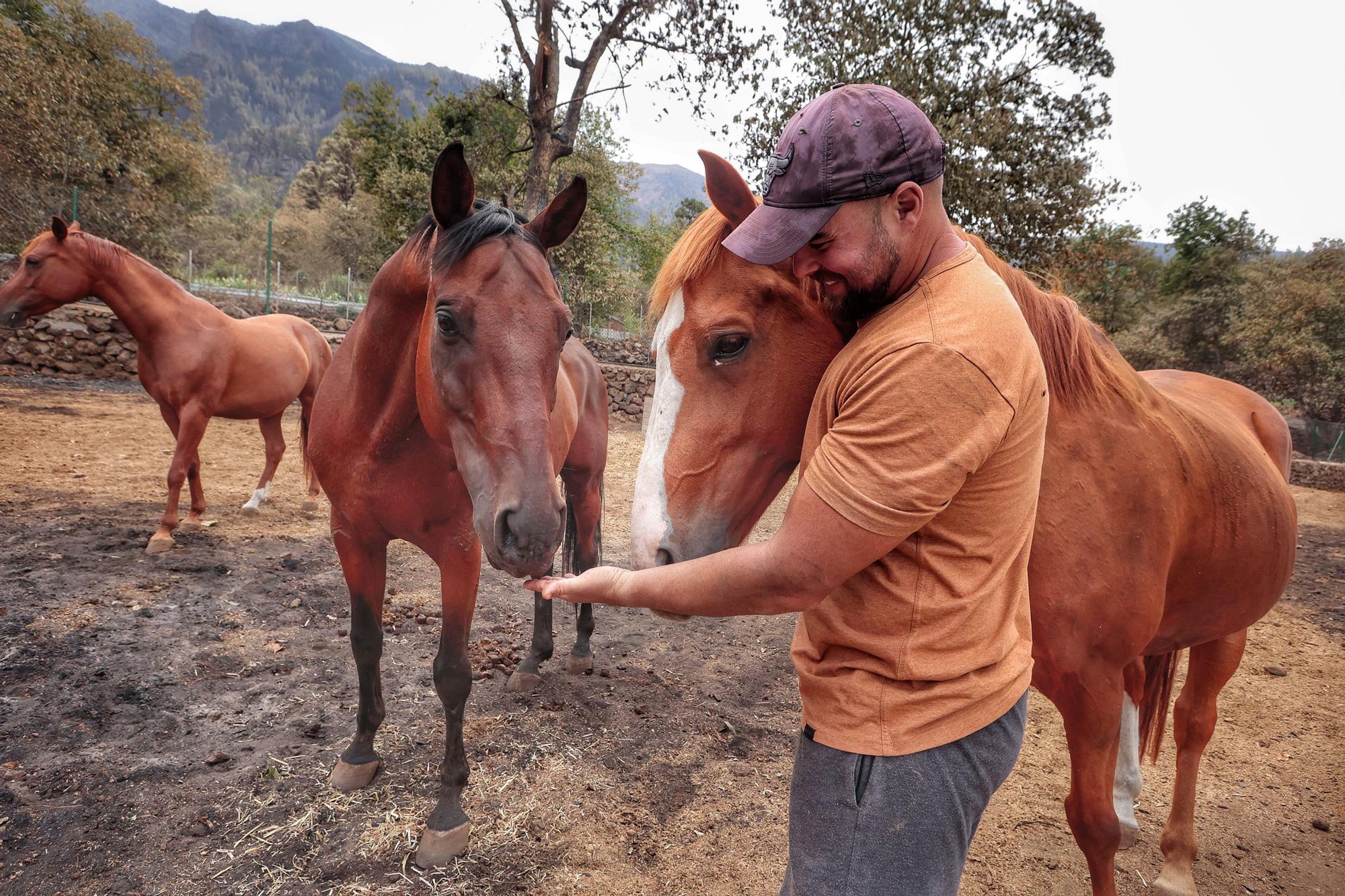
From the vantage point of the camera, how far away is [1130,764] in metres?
3.12

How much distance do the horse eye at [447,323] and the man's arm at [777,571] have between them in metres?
1.24

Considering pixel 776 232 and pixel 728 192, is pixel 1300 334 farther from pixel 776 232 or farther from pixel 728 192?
pixel 776 232

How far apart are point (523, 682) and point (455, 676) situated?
1270 mm

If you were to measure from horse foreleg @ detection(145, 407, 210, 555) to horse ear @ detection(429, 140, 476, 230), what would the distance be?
15.8 ft

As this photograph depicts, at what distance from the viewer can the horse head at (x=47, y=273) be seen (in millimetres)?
5609

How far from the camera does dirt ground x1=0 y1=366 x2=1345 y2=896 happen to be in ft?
8.46

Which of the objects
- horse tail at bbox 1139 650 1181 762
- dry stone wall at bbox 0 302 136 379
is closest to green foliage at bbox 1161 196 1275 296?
horse tail at bbox 1139 650 1181 762

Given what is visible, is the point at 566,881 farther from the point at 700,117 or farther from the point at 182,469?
the point at 700,117

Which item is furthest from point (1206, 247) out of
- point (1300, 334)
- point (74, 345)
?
point (74, 345)

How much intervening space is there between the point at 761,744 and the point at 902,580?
9.41 ft

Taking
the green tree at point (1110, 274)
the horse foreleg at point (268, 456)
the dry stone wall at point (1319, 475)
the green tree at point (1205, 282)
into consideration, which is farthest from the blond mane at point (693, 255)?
the green tree at point (1205, 282)

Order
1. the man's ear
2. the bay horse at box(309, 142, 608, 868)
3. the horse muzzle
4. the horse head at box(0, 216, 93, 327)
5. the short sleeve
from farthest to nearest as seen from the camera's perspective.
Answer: the horse head at box(0, 216, 93, 327)
the bay horse at box(309, 142, 608, 868)
the horse muzzle
the man's ear
the short sleeve

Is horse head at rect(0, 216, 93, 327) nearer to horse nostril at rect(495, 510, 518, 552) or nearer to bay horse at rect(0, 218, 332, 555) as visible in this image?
bay horse at rect(0, 218, 332, 555)

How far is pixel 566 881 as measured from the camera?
253 cm
